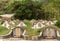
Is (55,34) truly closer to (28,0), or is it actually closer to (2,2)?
(28,0)

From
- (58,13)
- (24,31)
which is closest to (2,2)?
(58,13)

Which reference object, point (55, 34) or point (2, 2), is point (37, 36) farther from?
point (2, 2)

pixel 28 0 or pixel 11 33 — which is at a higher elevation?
pixel 28 0

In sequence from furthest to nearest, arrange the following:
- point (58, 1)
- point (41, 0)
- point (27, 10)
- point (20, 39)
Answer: point (41, 0) → point (27, 10) → point (58, 1) → point (20, 39)

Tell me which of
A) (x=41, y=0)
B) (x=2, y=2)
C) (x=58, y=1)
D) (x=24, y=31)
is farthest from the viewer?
(x=2, y=2)

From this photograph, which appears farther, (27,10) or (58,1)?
(27,10)

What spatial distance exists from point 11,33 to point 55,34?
92.0 inches

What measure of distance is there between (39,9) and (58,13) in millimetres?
4269

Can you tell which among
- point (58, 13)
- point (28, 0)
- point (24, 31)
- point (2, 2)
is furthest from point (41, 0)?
point (2, 2)

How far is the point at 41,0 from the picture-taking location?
21.0 metres

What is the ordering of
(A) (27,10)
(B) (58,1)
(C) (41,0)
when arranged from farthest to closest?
(C) (41,0), (A) (27,10), (B) (58,1)

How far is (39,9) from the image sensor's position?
19.4 m

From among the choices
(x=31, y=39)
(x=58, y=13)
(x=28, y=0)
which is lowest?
(x=31, y=39)

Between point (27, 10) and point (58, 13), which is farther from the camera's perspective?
point (27, 10)
